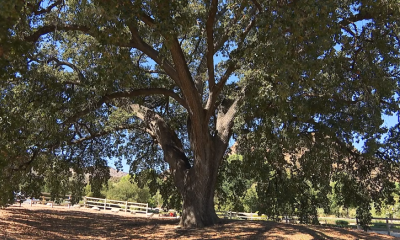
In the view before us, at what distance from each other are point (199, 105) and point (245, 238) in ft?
13.5

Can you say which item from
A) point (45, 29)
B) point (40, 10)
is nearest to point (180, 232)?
point (45, 29)

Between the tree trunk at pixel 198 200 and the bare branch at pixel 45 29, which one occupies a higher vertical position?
the bare branch at pixel 45 29

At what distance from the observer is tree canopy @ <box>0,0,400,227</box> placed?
298 inches

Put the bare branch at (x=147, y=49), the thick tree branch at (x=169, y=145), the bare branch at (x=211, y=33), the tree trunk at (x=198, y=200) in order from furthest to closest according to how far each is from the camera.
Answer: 1. the thick tree branch at (x=169, y=145)
2. the tree trunk at (x=198, y=200)
3. the bare branch at (x=211, y=33)
4. the bare branch at (x=147, y=49)

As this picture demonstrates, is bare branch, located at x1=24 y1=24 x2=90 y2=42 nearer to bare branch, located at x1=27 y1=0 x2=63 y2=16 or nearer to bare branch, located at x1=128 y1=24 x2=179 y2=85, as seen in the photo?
bare branch, located at x1=27 y1=0 x2=63 y2=16

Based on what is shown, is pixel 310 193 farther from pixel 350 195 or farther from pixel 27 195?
pixel 27 195

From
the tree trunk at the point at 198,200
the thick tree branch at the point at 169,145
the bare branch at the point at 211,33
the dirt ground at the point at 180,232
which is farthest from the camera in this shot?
the thick tree branch at the point at 169,145

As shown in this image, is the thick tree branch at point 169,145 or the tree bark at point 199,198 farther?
the thick tree branch at point 169,145

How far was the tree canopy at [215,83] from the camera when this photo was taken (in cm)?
757

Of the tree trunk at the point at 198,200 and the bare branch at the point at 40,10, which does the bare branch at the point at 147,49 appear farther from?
the tree trunk at the point at 198,200

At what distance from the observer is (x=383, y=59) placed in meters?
9.47

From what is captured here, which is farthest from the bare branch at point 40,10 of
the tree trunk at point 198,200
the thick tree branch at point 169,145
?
the tree trunk at point 198,200

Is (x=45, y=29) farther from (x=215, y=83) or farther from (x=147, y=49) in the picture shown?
(x=215, y=83)

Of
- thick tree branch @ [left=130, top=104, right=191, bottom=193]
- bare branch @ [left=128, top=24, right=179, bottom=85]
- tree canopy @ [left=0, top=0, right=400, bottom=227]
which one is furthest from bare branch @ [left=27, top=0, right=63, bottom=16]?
thick tree branch @ [left=130, top=104, right=191, bottom=193]
